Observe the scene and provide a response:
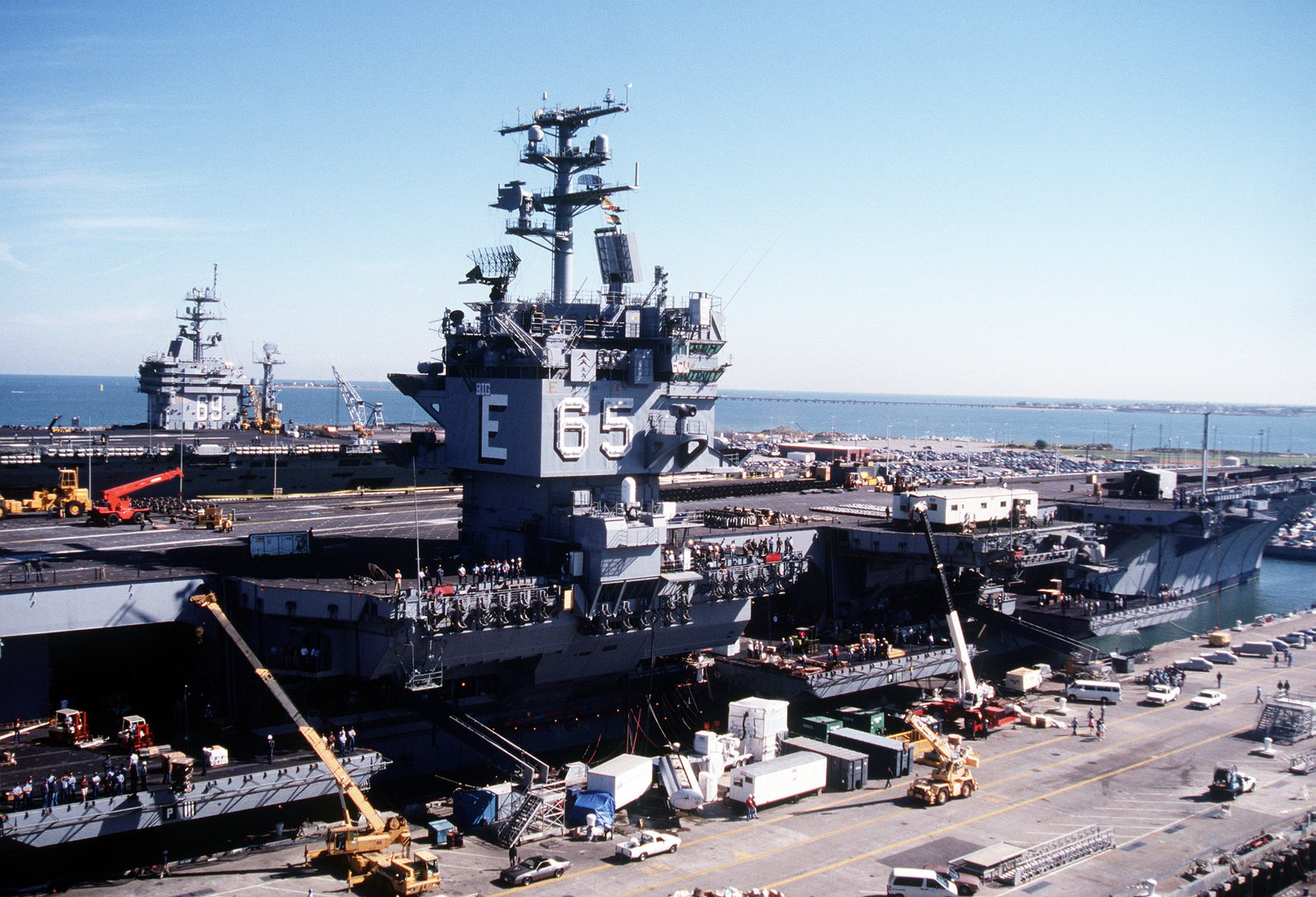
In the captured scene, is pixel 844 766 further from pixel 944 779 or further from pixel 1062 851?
pixel 1062 851

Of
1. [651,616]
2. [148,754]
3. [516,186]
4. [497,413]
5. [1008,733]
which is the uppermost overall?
[516,186]

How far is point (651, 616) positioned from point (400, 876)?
9.89m

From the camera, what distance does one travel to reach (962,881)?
22.0 metres

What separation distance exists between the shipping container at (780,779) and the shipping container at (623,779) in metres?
2.26

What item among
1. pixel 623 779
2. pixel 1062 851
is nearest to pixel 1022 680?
pixel 1062 851

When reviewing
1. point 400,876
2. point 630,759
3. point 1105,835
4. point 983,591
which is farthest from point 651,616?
point 983,591

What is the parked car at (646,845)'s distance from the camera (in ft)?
76.1

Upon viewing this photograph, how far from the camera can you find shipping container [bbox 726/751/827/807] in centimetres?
2638

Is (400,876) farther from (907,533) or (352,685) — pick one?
(907,533)

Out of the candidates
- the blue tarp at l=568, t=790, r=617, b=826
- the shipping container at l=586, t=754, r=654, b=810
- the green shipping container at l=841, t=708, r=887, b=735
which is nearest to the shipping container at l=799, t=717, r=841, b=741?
the green shipping container at l=841, t=708, r=887, b=735

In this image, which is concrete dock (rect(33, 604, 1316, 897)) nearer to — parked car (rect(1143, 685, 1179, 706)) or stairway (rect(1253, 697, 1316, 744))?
stairway (rect(1253, 697, 1316, 744))

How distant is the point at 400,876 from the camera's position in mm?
20797

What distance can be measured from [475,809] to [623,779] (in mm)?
3555

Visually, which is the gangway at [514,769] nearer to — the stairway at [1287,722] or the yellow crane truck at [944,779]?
the yellow crane truck at [944,779]
